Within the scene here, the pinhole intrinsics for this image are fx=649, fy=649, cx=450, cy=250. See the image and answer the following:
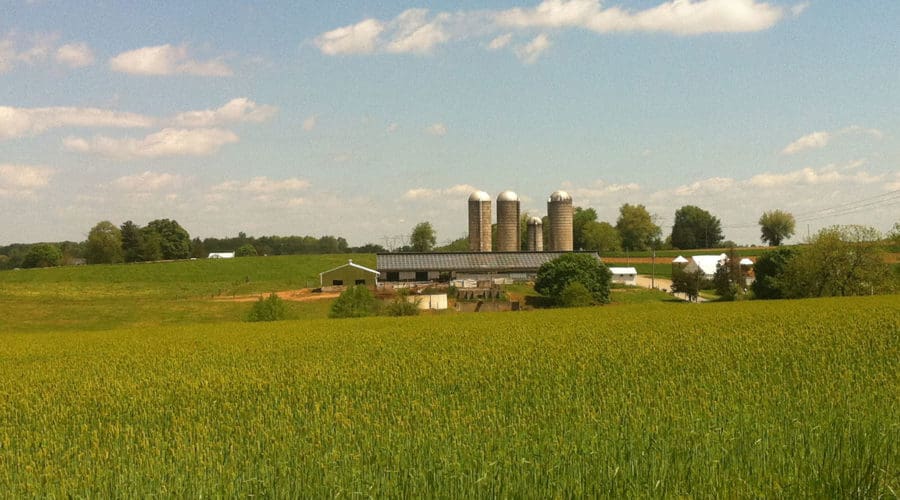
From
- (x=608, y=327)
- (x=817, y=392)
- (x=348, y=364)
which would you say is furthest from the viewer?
(x=608, y=327)

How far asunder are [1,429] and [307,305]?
2011 inches

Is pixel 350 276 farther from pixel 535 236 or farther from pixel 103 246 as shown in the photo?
pixel 103 246

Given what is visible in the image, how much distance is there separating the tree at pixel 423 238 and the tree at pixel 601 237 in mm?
36797

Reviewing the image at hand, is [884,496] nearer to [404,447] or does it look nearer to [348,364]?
[404,447]

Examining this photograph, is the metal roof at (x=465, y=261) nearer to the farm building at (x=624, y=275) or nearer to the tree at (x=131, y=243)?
the farm building at (x=624, y=275)

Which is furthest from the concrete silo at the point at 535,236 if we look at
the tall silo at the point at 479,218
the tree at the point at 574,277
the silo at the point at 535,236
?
the tree at the point at 574,277

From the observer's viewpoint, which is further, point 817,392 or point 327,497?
point 817,392

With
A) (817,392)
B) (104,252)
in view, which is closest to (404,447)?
(817,392)

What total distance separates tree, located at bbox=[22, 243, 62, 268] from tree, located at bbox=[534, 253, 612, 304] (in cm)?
13801

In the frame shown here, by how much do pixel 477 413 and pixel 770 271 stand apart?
6384 centimetres

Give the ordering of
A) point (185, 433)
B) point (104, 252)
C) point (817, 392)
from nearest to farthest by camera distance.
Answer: point (185, 433) < point (817, 392) < point (104, 252)

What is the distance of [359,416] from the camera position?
37.7ft

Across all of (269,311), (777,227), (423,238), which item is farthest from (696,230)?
(269,311)

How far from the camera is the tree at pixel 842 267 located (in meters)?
52.8
